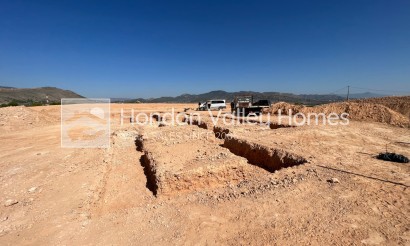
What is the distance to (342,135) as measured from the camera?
9.84m

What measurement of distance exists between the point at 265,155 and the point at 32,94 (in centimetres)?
8272

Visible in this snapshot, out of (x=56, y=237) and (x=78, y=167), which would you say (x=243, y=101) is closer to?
(x=78, y=167)

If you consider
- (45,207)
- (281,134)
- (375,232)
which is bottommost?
(45,207)

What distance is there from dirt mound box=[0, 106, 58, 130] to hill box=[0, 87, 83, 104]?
4290 cm

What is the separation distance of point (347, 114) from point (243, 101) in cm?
741

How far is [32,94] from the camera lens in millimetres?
70438

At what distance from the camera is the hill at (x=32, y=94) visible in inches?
2365

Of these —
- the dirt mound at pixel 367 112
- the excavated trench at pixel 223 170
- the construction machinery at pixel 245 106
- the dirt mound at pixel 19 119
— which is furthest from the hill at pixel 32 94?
the excavated trench at pixel 223 170

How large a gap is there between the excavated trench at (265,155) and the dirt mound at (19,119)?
17513 mm

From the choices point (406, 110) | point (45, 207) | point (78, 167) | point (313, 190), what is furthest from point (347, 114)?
point (45, 207)

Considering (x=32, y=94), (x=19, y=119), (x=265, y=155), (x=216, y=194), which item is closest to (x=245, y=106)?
(x=265, y=155)

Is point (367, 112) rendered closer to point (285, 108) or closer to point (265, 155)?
point (285, 108)

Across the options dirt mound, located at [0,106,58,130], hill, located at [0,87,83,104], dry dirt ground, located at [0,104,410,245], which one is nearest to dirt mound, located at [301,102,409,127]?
dry dirt ground, located at [0,104,410,245]

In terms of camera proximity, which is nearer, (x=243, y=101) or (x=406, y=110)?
(x=406, y=110)
